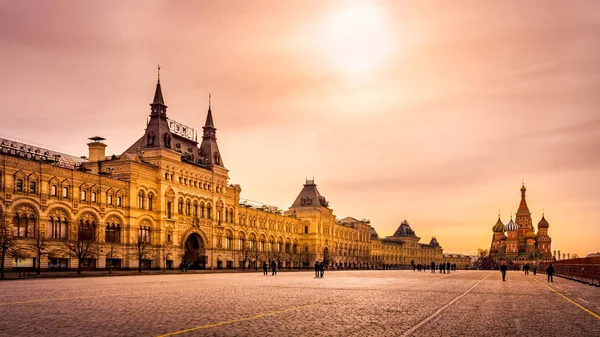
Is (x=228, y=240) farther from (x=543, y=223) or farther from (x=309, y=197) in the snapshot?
(x=543, y=223)

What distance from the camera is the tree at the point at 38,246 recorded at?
182ft

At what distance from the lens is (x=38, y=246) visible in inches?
2170

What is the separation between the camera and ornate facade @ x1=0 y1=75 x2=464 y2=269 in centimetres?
5684

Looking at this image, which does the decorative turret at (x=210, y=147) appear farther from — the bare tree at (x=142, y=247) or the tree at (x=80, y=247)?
the tree at (x=80, y=247)

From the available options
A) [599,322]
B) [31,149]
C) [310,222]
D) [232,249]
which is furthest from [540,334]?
[310,222]

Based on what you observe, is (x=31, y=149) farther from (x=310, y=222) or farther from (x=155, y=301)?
(x=310, y=222)

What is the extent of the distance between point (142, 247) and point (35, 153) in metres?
16.5

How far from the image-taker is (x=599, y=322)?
663 inches

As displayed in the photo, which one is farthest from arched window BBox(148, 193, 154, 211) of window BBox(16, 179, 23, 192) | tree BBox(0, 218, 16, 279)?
tree BBox(0, 218, 16, 279)

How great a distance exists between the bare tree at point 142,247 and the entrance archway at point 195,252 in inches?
336

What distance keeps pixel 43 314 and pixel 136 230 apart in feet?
181

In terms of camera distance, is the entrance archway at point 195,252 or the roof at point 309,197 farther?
the roof at point 309,197

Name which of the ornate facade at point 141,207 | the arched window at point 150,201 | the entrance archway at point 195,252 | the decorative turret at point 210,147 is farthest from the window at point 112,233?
the decorative turret at point 210,147

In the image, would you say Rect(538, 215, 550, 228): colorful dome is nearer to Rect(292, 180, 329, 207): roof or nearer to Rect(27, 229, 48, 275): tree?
Rect(292, 180, 329, 207): roof
